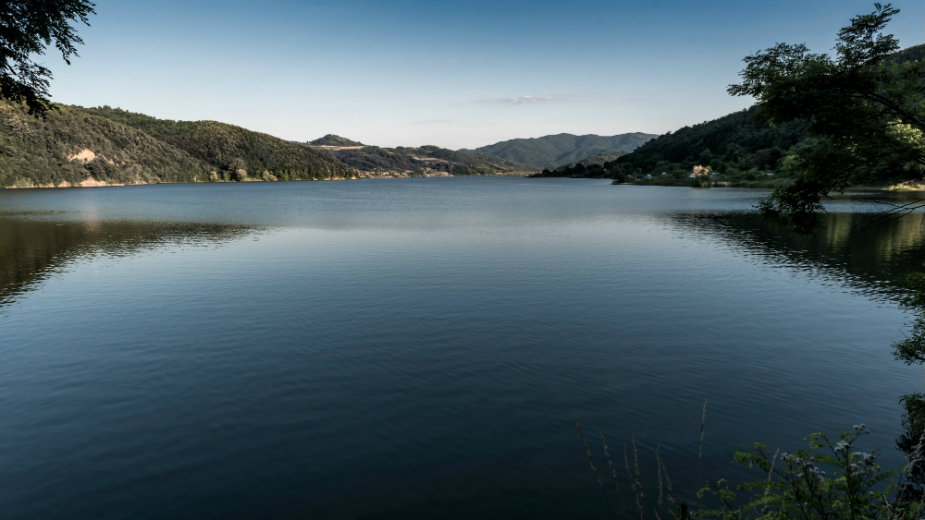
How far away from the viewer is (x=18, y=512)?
13.1m

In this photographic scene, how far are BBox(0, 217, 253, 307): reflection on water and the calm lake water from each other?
97cm

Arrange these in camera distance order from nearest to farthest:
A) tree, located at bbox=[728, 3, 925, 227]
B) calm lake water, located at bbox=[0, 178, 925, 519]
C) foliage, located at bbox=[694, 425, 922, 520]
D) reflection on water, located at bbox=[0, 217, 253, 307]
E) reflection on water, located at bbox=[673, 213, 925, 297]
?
foliage, located at bbox=[694, 425, 922, 520], calm lake water, located at bbox=[0, 178, 925, 519], tree, located at bbox=[728, 3, 925, 227], reflection on water, located at bbox=[673, 213, 925, 297], reflection on water, located at bbox=[0, 217, 253, 307]

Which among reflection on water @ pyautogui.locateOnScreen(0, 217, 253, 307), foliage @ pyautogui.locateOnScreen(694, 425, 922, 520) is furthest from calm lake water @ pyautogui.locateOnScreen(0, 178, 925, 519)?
foliage @ pyautogui.locateOnScreen(694, 425, 922, 520)

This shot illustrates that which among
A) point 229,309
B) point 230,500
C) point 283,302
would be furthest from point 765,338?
point 229,309

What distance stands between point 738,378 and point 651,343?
5.16 meters

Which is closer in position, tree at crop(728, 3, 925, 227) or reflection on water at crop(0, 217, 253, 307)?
tree at crop(728, 3, 925, 227)

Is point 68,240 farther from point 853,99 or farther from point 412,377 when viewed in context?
point 853,99

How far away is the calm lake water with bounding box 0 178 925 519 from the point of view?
14.5m

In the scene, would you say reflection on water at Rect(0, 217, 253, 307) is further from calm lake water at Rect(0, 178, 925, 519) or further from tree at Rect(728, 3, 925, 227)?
tree at Rect(728, 3, 925, 227)

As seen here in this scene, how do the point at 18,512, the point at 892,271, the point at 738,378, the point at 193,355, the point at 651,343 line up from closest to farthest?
the point at 18,512 → the point at 738,378 → the point at 193,355 → the point at 651,343 → the point at 892,271

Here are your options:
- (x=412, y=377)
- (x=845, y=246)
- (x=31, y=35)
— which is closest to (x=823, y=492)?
(x=412, y=377)

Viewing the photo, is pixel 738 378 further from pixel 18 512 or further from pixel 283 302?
pixel 283 302

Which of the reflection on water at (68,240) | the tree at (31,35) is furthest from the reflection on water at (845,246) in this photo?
the reflection on water at (68,240)

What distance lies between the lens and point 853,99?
2033 cm
